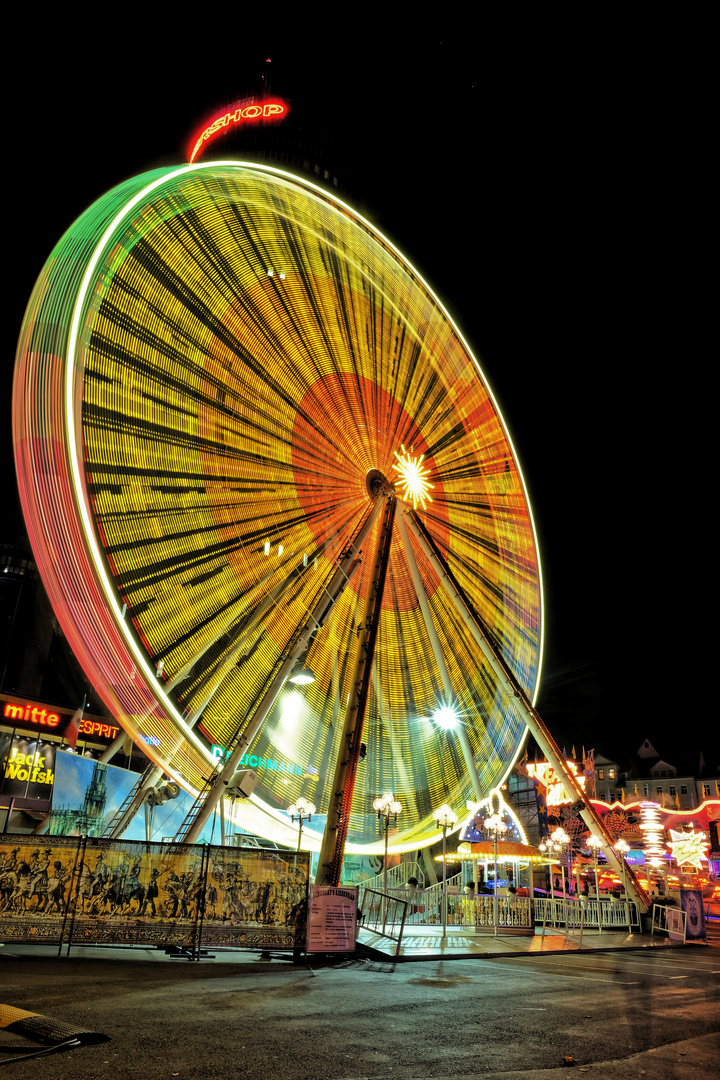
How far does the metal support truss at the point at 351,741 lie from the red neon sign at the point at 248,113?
14.3 meters

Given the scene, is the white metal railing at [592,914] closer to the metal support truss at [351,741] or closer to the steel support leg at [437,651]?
the steel support leg at [437,651]

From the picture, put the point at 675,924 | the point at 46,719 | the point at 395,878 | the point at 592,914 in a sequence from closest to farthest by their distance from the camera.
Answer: the point at 675,924 → the point at 592,914 → the point at 395,878 → the point at 46,719

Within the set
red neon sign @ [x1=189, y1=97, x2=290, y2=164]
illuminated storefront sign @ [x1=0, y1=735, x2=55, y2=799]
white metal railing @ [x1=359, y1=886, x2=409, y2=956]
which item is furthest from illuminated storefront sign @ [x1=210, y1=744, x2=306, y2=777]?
red neon sign @ [x1=189, y1=97, x2=290, y2=164]

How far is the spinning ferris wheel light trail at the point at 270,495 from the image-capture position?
39.5 ft

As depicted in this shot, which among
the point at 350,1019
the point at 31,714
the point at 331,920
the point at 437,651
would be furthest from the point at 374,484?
the point at 31,714

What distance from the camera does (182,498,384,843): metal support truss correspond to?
12.6m

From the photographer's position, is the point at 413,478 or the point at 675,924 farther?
the point at 675,924

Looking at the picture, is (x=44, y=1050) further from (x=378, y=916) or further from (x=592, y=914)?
(x=592, y=914)

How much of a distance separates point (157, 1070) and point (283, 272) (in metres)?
15.1

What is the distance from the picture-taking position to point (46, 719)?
2783 centimetres

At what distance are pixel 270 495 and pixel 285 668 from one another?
13.1 ft

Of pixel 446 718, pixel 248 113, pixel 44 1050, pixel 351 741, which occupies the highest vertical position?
pixel 248 113

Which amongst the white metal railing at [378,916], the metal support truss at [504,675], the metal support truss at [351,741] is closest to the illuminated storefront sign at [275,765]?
the metal support truss at [351,741]

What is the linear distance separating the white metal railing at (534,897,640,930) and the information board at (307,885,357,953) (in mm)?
11114
